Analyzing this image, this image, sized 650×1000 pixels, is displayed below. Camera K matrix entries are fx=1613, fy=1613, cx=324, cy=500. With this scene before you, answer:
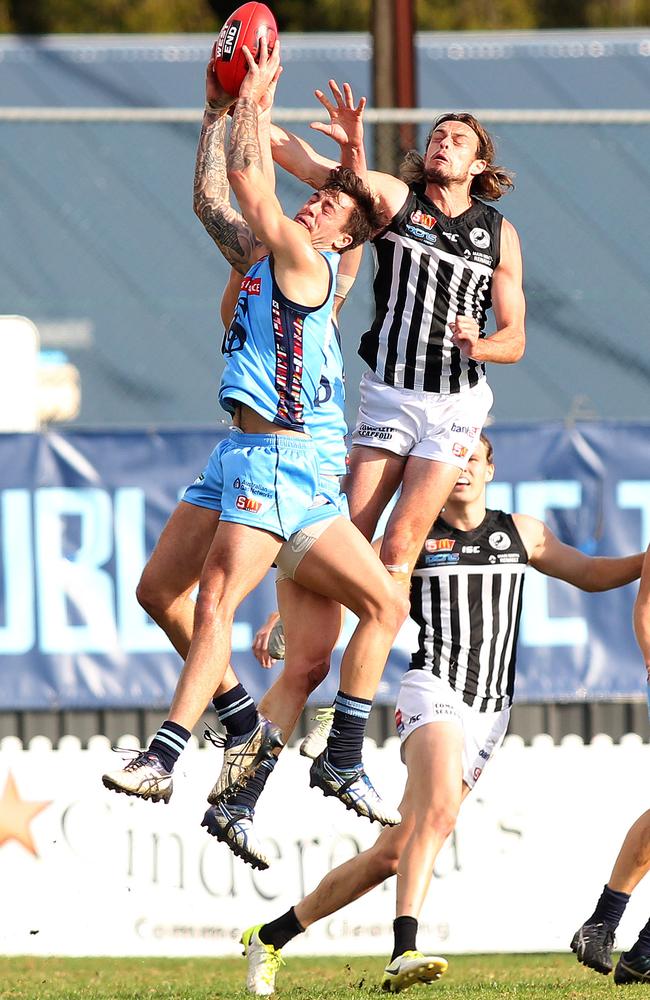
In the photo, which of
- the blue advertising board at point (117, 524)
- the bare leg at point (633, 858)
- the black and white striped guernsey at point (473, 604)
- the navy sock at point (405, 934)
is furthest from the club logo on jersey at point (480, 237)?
A: the navy sock at point (405, 934)

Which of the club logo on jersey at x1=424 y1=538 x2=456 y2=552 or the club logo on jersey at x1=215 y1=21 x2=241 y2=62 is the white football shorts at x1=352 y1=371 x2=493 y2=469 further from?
the club logo on jersey at x1=215 y1=21 x2=241 y2=62

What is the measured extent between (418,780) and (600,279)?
161 inches

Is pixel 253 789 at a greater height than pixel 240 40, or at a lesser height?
lesser

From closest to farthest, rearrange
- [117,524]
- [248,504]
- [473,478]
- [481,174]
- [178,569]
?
[248,504], [178,569], [481,174], [473,478], [117,524]

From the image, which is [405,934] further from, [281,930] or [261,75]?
[261,75]

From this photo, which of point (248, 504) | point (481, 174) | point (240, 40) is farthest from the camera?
point (481, 174)

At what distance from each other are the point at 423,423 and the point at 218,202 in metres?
1.22

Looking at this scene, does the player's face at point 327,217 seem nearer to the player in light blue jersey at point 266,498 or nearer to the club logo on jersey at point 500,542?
the player in light blue jersey at point 266,498

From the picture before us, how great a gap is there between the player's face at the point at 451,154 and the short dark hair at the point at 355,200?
20.2 inches

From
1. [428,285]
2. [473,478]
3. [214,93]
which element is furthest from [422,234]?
[473,478]

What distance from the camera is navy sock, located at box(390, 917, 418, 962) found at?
6.66 metres

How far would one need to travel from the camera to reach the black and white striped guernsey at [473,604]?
24.0 feet

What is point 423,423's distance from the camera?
6617 mm

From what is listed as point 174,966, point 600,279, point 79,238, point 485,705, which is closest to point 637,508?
point 600,279
